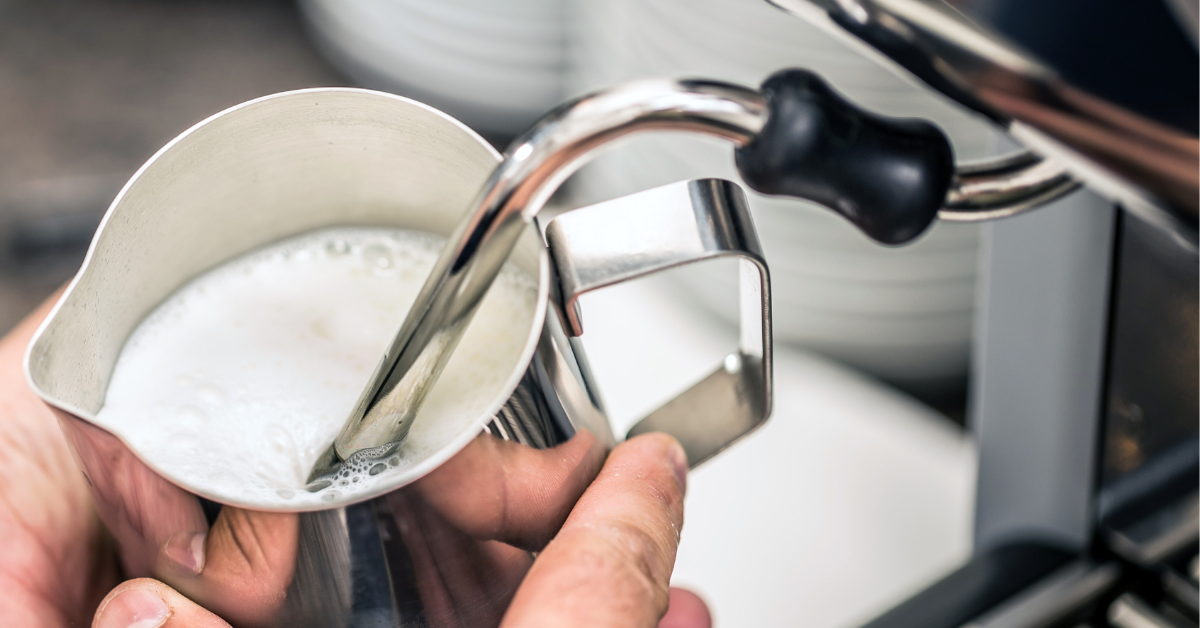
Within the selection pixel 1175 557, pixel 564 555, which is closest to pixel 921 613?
pixel 1175 557

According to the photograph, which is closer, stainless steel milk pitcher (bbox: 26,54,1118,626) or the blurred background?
stainless steel milk pitcher (bbox: 26,54,1118,626)

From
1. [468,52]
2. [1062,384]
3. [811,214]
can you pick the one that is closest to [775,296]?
[811,214]

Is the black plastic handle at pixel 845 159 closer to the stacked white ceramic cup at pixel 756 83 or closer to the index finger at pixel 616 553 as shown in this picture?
the index finger at pixel 616 553

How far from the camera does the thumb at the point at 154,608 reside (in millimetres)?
237

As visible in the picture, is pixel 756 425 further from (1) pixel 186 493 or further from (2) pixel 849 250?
(2) pixel 849 250

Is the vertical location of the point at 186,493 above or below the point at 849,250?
below

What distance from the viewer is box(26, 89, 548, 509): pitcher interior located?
0.23 metres

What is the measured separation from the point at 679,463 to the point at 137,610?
147 mm

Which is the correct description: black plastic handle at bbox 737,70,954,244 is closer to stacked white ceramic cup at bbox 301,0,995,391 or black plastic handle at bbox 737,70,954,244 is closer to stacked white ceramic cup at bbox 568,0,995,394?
stacked white ceramic cup at bbox 301,0,995,391

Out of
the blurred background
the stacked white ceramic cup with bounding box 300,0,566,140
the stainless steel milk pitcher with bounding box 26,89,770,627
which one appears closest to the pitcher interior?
the stainless steel milk pitcher with bounding box 26,89,770,627

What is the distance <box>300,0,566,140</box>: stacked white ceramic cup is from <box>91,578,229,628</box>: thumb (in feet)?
2.34

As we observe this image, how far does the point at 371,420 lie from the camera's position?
23cm

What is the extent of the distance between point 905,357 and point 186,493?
1.90ft

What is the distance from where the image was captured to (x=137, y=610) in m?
0.24
